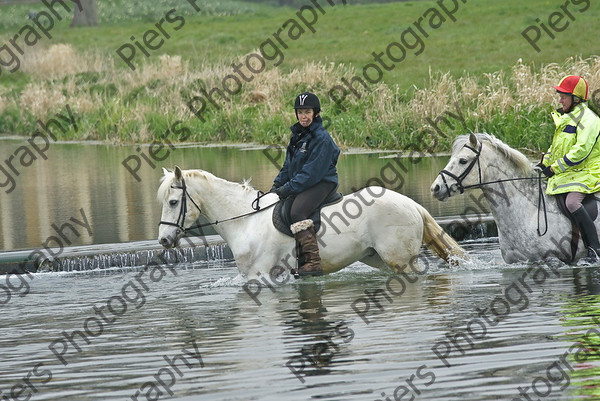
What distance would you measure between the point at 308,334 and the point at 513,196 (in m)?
3.45

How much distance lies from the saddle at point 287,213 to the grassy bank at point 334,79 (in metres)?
11.1

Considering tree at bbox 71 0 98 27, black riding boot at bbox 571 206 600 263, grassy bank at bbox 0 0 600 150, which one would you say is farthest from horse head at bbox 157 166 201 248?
tree at bbox 71 0 98 27

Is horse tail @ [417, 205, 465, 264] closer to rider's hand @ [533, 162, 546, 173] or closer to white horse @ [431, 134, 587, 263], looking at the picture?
white horse @ [431, 134, 587, 263]

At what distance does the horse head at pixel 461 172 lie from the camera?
11391 millimetres

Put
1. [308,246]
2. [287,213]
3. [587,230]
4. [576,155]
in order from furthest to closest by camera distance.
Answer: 1. [587,230]
2. [576,155]
3. [287,213]
4. [308,246]

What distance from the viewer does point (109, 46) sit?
4953cm

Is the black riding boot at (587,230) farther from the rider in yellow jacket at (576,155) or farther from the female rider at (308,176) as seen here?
the female rider at (308,176)

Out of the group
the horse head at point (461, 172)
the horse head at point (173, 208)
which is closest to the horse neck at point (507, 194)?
the horse head at point (461, 172)

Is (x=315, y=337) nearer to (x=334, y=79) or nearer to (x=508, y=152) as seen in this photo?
(x=508, y=152)

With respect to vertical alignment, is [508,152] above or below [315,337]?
above

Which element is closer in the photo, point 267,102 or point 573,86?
point 573,86

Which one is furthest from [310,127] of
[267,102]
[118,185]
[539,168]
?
[267,102]

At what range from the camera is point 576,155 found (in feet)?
36.3

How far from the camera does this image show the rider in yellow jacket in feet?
36.3
